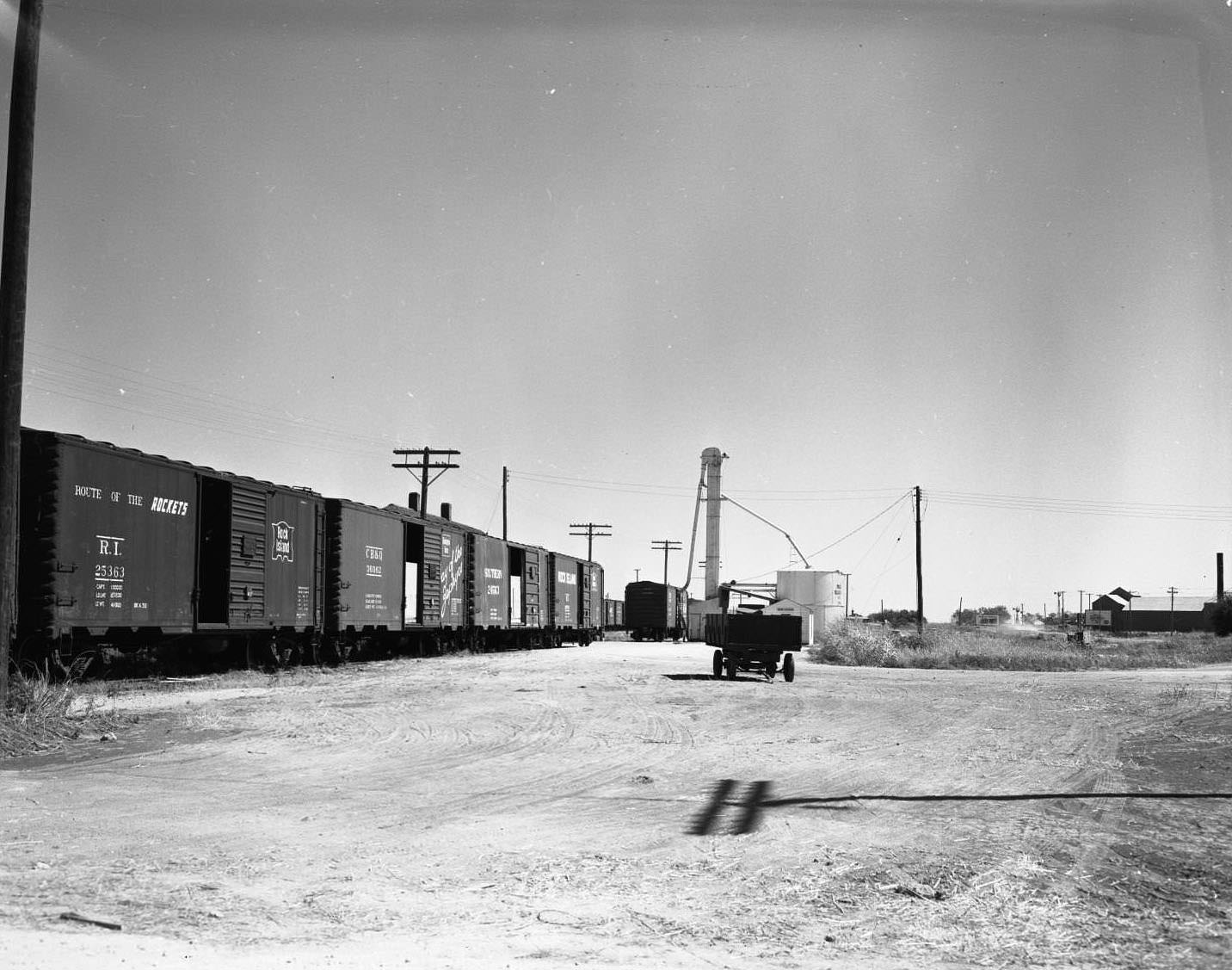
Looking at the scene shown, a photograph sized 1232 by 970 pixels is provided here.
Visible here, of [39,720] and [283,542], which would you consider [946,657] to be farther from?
[39,720]

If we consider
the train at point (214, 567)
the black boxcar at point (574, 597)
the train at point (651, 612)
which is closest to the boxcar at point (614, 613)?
the train at point (651, 612)

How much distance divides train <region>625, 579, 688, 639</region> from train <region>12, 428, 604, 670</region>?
25.0m

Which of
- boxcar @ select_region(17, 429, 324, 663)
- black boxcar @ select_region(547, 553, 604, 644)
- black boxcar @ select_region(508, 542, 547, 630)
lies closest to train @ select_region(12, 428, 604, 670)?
boxcar @ select_region(17, 429, 324, 663)

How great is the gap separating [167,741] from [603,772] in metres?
4.86

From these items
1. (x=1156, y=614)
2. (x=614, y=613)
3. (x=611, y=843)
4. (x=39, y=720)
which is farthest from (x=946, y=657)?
(x=1156, y=614)

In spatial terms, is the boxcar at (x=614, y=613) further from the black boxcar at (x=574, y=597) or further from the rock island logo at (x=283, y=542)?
the rock island logo at (x=283, y=542)

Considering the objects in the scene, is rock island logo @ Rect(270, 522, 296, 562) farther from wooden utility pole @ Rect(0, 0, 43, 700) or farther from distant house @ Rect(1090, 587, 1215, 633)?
distant house @ Rect(1090, 587, 1215, 633)

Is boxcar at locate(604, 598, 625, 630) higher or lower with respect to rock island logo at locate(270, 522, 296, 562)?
lower

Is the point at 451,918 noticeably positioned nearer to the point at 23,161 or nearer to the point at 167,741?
the point at 167,741

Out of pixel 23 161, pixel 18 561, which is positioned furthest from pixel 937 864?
pixel 18 561

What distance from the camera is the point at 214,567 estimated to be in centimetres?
1923

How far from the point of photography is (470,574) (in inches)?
1321

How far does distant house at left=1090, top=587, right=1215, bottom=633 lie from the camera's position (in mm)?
116375

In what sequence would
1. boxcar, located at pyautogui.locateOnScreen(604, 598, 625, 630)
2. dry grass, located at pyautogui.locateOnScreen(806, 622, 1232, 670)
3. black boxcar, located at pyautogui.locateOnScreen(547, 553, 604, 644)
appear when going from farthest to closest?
boxcar, located at pyautogui.locateOnScreen(604, 598, 625, 630) < black boxcar, located at pyautogui.locateOnScreen(547, 553, 604, 644) < dry grass, located at pyautogui.locateOnScreen(806, 622, 1232, 670)
